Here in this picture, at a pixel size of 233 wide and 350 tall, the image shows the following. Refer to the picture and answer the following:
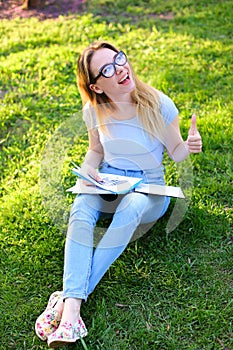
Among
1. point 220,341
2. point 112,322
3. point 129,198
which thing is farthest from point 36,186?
point 220,341

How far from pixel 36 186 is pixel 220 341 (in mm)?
1669

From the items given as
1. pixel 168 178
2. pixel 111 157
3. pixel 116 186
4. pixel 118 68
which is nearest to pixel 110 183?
pixel 116 186

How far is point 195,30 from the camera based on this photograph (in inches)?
210

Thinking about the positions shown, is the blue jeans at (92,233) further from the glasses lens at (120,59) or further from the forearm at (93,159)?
the glasses lens at (120,59)

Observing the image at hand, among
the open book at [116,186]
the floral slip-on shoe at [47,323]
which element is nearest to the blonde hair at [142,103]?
the open book at [116,186]

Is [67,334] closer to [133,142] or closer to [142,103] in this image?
[133,142]

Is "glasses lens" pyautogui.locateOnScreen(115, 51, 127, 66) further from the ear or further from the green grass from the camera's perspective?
the green grass

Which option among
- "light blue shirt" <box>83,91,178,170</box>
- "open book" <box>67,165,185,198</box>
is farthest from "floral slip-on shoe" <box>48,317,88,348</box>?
"light blue shirt" <box>83,91,178,170</box>

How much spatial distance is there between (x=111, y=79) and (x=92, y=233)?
798mm

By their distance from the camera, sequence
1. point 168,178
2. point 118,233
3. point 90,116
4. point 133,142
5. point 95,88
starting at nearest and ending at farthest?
point 118,233 → point 95,88 → point 133,142 → point 90,116 → point 168,178

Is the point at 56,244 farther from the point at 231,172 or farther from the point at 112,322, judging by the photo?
the point at 231,172

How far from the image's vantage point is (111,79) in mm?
2719

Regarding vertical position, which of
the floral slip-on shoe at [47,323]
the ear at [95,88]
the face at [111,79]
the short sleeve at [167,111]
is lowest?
the floral slip-on shoe at [47,323]

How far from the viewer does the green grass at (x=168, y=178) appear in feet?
8.41
